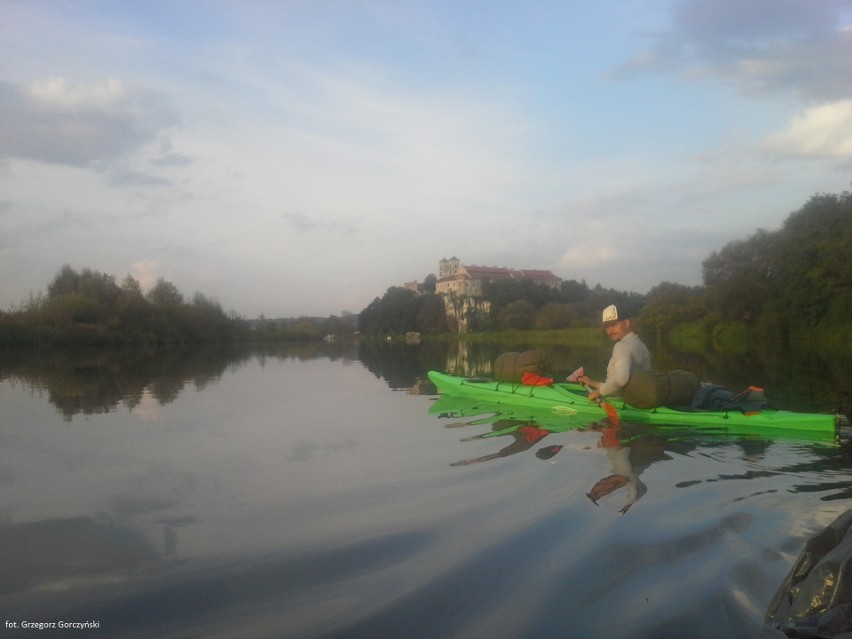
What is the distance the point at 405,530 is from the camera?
15.3 feet

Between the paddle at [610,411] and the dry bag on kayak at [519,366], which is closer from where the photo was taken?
the paddle at [610,411]

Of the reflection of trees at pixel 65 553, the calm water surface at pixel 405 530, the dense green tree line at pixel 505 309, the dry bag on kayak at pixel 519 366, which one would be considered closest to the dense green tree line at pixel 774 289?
the dense green tree line at pixel 505 309

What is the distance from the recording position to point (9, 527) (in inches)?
192

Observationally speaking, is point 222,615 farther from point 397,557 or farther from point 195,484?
point 195,484

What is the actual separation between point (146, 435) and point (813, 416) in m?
8.57

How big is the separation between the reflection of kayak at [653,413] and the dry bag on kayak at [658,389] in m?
0.15

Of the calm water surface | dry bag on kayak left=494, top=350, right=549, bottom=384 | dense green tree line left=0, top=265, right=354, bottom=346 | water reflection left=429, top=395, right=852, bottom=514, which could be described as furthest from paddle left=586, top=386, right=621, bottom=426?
dense green tree line left=0, top=265, right=354, bottom=346

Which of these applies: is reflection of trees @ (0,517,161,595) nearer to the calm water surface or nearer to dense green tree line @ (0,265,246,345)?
the calm water surface

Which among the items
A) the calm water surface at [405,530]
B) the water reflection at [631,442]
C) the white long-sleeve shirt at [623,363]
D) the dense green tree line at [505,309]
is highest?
the dense green tree line at [505,309]

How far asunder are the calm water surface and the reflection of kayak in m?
0.37

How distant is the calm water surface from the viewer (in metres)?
3.32

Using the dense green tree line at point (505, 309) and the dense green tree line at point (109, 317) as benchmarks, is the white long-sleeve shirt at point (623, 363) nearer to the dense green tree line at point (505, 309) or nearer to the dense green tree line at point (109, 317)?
the dense green tree line at point (109, 317)

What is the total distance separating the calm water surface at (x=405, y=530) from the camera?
332 cm

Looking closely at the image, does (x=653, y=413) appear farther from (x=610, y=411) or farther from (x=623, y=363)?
(x=623, y=363)
